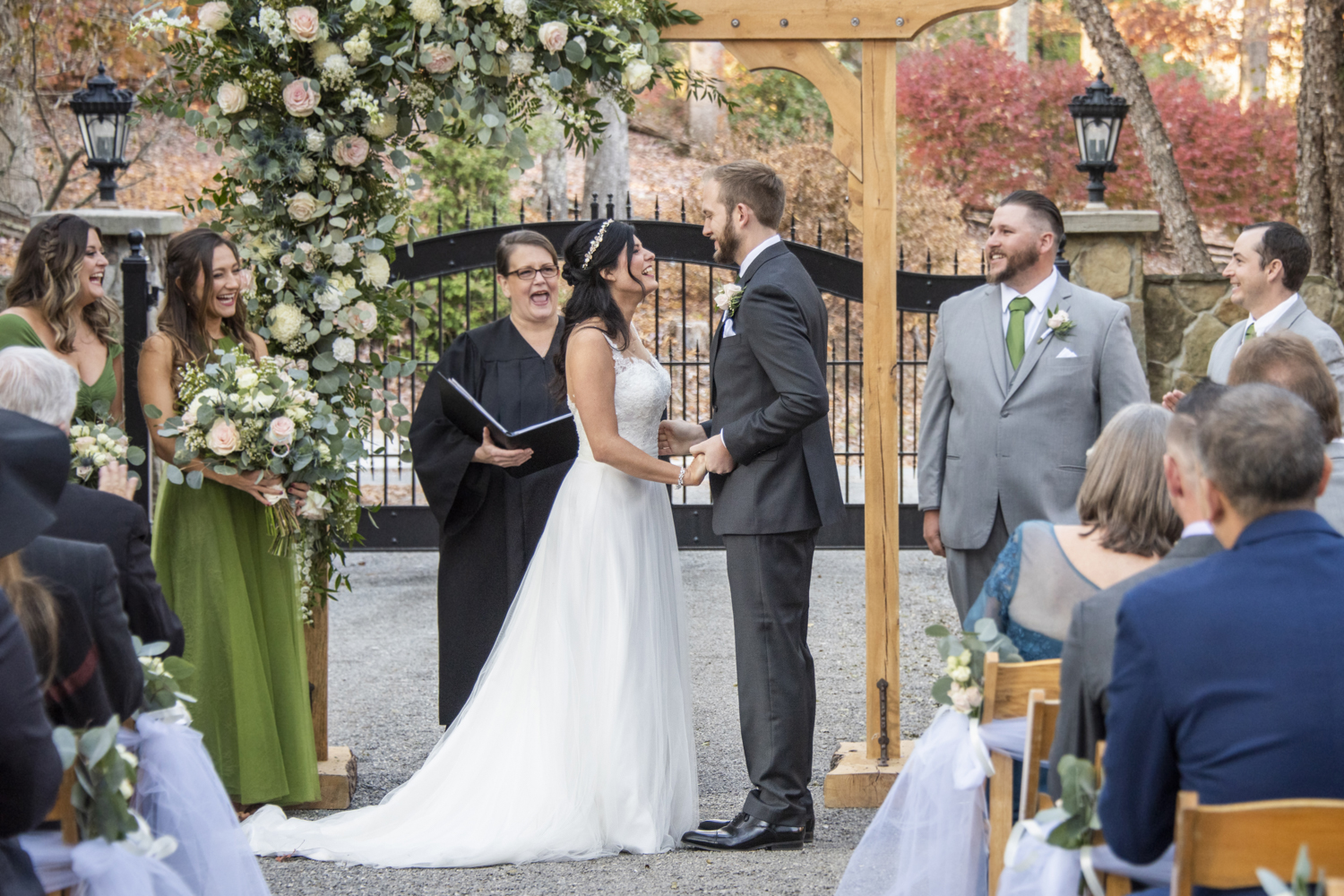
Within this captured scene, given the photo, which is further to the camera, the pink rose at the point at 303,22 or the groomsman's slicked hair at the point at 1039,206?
the groomsman's slicked hair at the point at 1039,206

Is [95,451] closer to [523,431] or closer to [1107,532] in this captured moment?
[523,431]

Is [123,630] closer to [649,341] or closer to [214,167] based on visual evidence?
[649,341]

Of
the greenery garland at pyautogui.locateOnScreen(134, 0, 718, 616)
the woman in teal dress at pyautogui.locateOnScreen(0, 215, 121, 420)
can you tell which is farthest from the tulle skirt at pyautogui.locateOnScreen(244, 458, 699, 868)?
the woman in teal dress at pyautogui.locateOnScreen(0, 215, 121, 420)

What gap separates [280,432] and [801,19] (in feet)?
7.16

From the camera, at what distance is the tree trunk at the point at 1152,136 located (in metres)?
10.8

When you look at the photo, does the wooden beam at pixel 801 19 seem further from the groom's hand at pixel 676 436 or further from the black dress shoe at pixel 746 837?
the black dress shoe at pixel 746 837

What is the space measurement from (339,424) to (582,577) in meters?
0.98

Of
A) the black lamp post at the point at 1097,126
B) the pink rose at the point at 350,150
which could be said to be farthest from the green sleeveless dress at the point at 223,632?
the black lamp post at the point at 1097,126

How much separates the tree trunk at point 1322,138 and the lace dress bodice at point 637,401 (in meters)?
6.39

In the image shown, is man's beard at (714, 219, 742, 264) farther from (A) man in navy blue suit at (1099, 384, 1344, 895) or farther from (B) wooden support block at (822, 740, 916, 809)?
(A) man in navy blue suit at (1099, 384, 1344, 895)

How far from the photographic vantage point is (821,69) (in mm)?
4387

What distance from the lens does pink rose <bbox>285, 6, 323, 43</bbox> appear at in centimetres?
407

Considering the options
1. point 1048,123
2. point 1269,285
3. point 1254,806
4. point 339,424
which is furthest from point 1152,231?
point 1048,123

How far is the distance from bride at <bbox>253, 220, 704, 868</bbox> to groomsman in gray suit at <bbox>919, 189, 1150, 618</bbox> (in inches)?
37.2
